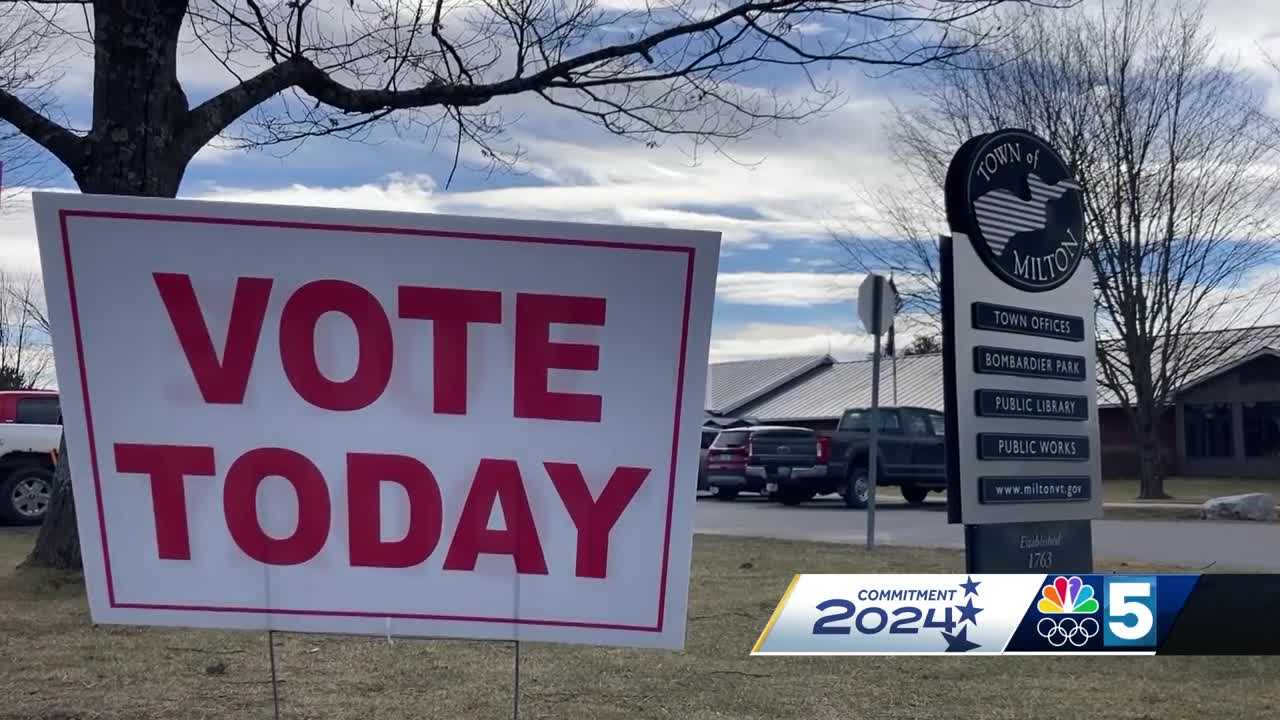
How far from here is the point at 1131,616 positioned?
6.94 meters

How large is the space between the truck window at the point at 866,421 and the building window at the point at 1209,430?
23.0m

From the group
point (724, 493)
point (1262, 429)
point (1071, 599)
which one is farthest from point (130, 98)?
point (1262, 429)

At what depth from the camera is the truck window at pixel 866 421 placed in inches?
1016

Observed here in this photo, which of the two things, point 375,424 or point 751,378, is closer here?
point 375,424

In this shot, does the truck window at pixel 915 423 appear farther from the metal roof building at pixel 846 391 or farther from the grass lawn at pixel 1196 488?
the metal roof building at pixel 846 391

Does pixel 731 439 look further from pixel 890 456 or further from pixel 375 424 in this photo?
pixel 375 424

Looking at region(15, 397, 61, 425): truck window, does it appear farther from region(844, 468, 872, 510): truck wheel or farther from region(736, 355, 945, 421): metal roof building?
region(736, 355, 945, 421): metal roof building

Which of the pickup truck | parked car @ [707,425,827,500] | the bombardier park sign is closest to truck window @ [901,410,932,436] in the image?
the pickup truck

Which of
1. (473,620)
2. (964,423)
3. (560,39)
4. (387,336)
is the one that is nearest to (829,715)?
(473,620)

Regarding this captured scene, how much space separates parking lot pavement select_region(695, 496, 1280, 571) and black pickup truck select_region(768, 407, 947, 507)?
131cm

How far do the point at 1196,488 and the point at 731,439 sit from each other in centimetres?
1583

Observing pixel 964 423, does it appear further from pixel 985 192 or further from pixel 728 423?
pixel 728 423

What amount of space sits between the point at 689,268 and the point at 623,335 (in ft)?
0.78

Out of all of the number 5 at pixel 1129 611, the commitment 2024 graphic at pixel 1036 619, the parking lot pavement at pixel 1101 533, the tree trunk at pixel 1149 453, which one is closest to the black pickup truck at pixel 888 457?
the parking lot pavement at pixel 1101 533
